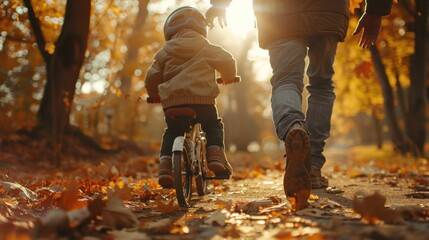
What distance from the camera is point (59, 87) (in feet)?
24.2

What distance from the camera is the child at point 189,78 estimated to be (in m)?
3.42

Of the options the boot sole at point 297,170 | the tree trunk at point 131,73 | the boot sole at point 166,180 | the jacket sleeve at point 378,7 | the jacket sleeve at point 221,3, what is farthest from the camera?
the tree trunk at point 131,73

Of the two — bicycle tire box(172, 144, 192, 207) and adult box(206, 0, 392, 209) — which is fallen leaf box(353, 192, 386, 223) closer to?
adult box(206, 0, 392, 209)

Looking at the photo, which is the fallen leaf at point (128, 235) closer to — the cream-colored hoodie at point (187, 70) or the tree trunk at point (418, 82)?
the cream-colored hoodie at point (187, 70)

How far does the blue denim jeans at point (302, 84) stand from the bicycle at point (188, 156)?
0.60 m

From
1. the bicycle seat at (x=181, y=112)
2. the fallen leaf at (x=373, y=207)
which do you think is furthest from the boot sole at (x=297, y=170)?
the bicycle seat at (x=181, y=112)

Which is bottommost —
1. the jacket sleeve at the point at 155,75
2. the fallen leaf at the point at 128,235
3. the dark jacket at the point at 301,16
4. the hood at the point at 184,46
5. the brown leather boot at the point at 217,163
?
the fallen leaf at the point at 128,235

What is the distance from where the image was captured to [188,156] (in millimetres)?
3422

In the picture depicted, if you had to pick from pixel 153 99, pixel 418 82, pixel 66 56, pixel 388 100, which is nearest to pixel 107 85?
pixel 66 56

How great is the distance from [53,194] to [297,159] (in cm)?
161

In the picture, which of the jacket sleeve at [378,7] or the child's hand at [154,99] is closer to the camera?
the jacket sleeve at [378,7]

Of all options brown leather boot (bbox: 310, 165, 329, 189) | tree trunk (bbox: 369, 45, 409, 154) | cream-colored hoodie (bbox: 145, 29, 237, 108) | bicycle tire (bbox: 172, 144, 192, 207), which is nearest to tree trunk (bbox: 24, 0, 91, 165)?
cream-colored hoodie (bbox: 145, 29, 237, 108)

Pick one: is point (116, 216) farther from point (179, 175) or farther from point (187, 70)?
point (187, 70)

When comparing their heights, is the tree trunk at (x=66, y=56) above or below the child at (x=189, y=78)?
above
